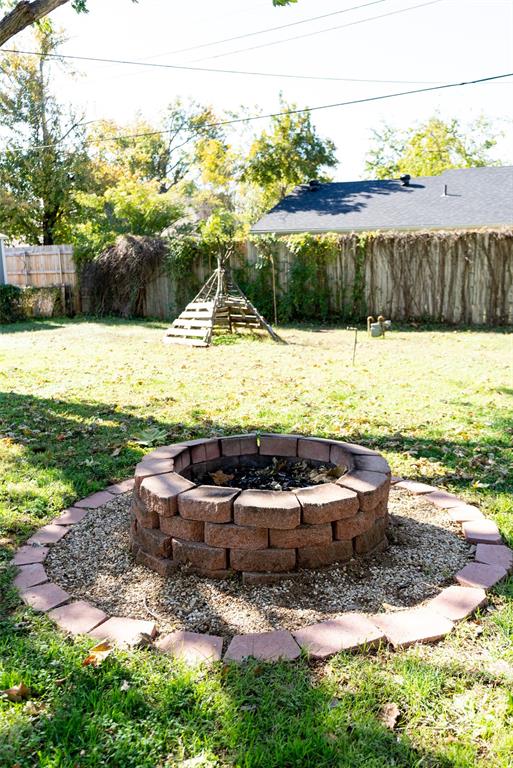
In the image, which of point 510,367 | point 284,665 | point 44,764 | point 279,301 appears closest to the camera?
point 44,764

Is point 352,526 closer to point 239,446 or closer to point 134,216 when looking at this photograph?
point 239,446

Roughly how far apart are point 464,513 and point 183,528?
63.9 inches

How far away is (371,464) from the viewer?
298 centimetres

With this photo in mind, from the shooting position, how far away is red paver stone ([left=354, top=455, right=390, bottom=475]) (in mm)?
2910

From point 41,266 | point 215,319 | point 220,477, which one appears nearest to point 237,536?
point 220,477

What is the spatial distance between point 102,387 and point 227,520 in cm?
446

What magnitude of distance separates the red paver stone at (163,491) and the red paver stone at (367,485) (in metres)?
0.74

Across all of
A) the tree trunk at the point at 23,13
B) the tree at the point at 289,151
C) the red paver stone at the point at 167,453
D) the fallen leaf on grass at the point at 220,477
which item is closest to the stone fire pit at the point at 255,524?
the red paver stone at the point at 167,453

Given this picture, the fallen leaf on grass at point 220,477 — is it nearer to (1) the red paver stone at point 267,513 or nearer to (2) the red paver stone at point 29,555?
(1) the red paver stone at point 267,513

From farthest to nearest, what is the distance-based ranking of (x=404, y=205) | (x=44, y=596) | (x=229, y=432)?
(x=404, y=205) → (x=229, y=432) → (x=44, y=596)

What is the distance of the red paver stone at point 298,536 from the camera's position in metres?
2.52

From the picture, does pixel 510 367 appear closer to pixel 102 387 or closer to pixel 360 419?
pixel 360 419

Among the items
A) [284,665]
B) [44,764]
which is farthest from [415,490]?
[44,764]

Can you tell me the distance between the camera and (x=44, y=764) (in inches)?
61.6
